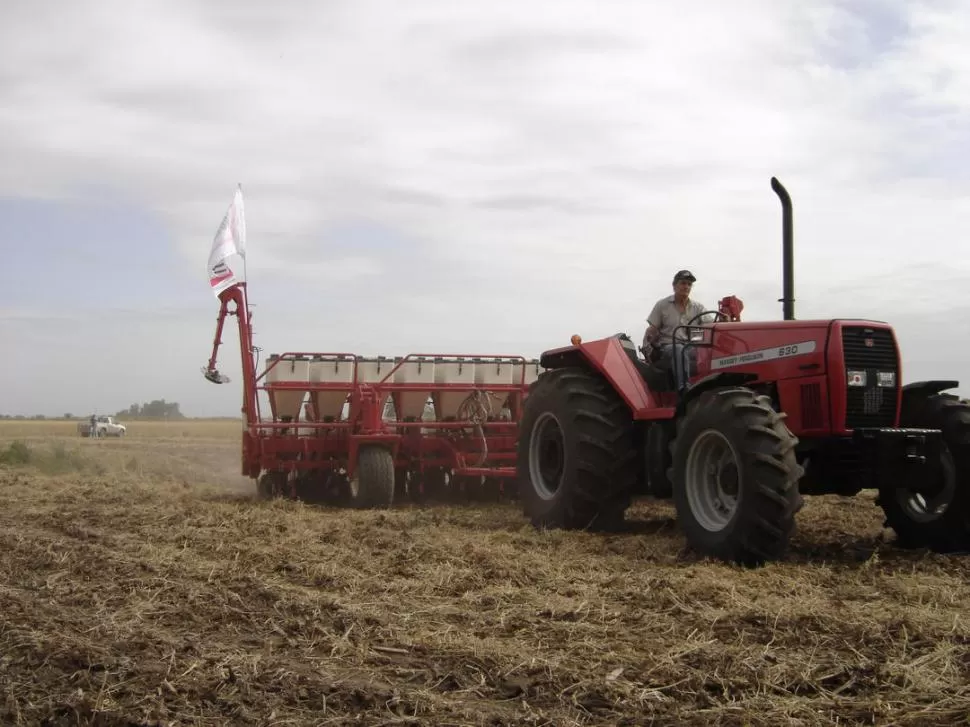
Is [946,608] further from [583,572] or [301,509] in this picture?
[301,509]

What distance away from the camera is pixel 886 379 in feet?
23.4

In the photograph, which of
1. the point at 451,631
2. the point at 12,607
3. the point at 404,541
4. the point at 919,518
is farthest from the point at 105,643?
the point at 919,518

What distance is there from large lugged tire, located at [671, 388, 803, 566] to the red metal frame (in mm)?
4430

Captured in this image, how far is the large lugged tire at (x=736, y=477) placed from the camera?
6176 mm

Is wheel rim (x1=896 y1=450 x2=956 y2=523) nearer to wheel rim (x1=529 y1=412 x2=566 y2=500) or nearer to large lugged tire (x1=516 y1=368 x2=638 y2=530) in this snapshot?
large lugged tire (x1=516 y1=368 x2=638 y2=530)

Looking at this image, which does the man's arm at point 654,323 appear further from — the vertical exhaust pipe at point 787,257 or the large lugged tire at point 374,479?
the large lugged tire at point 374,479

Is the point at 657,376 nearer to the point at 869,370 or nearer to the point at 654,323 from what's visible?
the point at 654,323

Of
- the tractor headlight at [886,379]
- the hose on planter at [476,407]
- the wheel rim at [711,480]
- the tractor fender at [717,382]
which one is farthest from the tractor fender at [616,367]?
the hose on planter at [476,407]

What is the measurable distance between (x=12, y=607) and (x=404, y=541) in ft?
9.60

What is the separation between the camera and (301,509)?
1023 centimetres

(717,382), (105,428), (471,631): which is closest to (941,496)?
(717,382)

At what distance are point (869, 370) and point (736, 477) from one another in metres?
1.18

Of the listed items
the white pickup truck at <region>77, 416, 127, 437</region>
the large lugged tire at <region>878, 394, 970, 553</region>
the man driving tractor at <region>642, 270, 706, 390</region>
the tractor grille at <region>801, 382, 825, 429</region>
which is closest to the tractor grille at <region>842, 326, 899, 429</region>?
the tractor grille at <region>801, 382, 825, 429</region>

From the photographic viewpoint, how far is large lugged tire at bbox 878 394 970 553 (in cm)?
700
